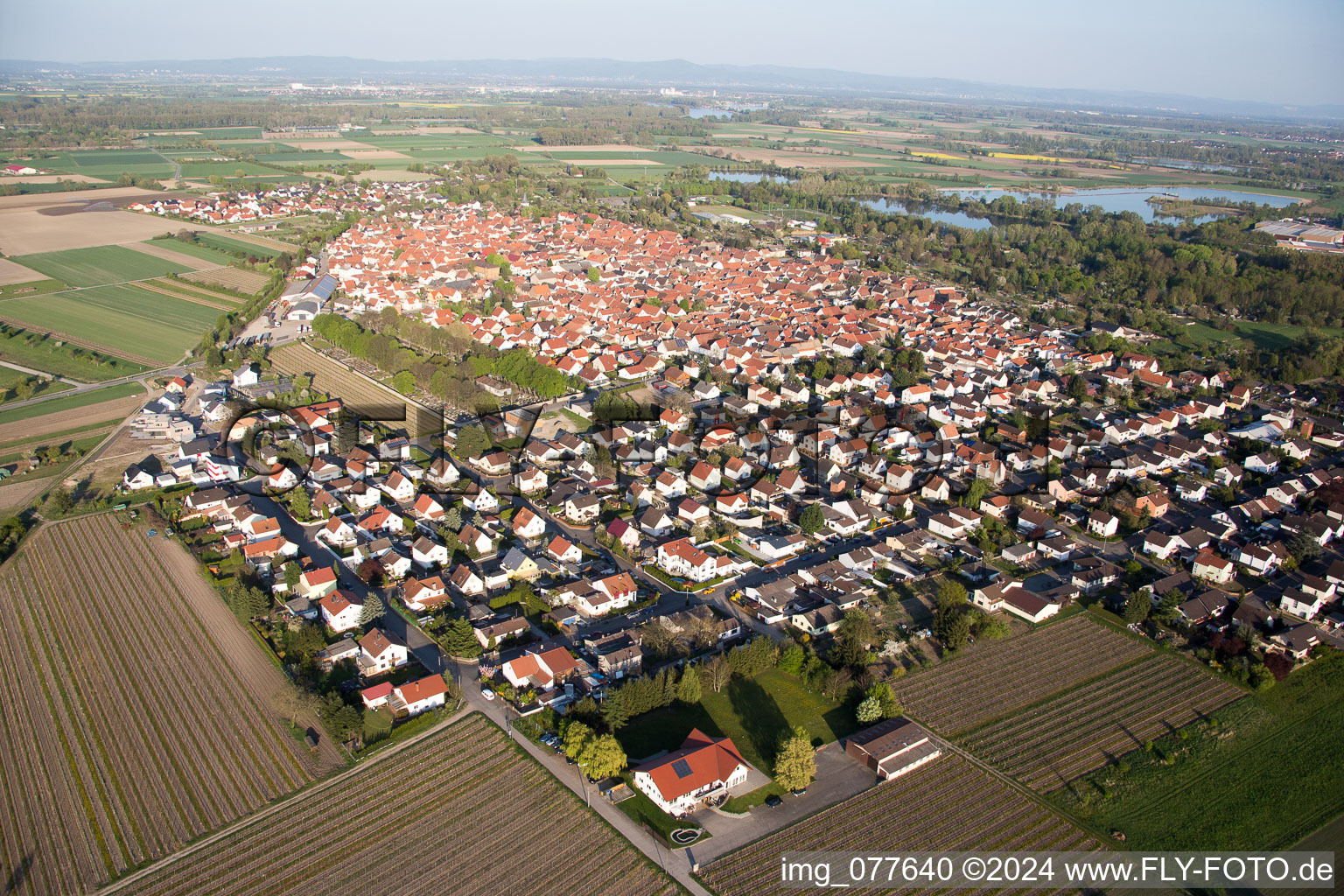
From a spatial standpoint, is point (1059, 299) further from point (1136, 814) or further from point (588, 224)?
point (1136, 814)

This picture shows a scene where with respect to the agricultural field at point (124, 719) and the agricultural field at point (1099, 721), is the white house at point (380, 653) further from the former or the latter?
the agricultural field at point (1099, 721)

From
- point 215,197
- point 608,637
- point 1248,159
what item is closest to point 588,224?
point 215,197

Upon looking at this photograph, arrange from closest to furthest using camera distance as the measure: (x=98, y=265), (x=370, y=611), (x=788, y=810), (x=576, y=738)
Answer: (x=788, y=810) < (x=576, y=738) < (x=370, y=611) < (x=98, y=265)

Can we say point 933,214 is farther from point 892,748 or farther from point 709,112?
point 709,112

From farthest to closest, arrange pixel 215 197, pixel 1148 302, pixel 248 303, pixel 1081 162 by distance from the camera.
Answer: pixel 1081 162 → pixel 215 197 → pixel 1148 302 → pixel 248 303

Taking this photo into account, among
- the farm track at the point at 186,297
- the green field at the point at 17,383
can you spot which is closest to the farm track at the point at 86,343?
the green field at the point at 17,383

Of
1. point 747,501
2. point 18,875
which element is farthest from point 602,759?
point 747,501

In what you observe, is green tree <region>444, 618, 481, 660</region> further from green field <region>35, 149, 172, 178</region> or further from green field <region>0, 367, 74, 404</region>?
green field <region>35, 149, 172, 178</region>
